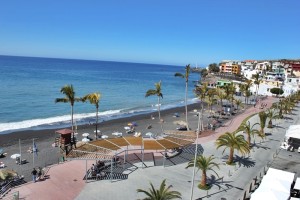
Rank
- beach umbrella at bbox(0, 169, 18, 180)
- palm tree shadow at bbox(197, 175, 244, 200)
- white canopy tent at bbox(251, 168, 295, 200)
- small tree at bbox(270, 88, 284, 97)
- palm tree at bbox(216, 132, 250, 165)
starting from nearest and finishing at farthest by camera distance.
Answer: beach umbrella at bbox(0, 169, 18, 180) < white canopy tent at bbox(251, 168, 295, 200) < palm tree shadow at bbox(197, 175, 244, 200) < palm tree at bbox(216, 132, 250, 165) < small tree at bbox(270, 88, 284, 97)

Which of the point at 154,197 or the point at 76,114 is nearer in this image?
the point at 154,197

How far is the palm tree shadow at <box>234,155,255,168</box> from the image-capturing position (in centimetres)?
2807

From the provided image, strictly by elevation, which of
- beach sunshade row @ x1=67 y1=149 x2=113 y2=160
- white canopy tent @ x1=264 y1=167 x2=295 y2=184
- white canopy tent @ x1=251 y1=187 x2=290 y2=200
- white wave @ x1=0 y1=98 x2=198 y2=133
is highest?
beach sunshade row @ x1=67 y1=149 x2=113 y2=160

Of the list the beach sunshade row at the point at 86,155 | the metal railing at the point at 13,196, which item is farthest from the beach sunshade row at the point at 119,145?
the metal railing at the point at 13,196

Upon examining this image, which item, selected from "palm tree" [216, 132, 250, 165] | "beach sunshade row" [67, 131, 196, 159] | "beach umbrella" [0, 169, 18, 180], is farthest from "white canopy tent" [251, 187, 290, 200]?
"beach umbrella" [0, 169, 18, 180]

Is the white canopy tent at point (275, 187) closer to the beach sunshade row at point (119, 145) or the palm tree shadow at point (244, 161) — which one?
the palm tree shadow at point (244, 161)

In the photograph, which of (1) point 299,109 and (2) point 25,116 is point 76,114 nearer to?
(2) point 25,116

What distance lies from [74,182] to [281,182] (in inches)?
658

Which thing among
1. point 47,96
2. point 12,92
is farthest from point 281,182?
point 12,92

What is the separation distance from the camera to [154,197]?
17.0m

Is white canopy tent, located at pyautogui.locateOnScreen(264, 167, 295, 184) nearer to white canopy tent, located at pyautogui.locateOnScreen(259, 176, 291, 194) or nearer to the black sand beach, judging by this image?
white canopy tent, located at pyautogui.locateOnScreen(259, 176, 291, 194)

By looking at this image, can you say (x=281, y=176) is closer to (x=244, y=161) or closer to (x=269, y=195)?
(x=269, y=195)

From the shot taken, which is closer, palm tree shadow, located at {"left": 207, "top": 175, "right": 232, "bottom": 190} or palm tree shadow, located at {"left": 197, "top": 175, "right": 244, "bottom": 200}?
palm tree shadow, located at {"left": 197, "top": 175, "right": 244, "bottom": 200}

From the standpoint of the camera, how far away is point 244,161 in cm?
2902
